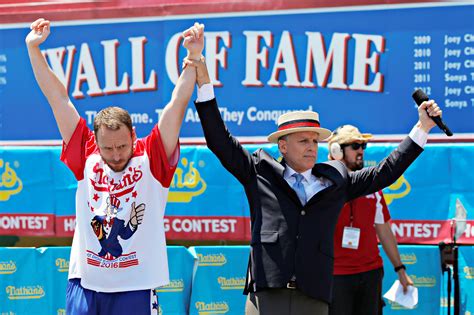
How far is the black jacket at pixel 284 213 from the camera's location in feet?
11.8

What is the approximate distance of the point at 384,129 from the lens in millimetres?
6340

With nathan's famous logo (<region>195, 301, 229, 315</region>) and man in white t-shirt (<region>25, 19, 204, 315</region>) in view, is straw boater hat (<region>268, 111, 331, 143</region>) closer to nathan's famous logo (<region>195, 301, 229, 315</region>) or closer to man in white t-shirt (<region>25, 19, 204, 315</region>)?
man in white t-shirt (<region>25, 19, 204, 315</region>)

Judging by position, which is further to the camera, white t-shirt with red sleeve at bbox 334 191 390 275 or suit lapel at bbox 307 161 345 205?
white t-shirt with red sleeve at bbox 334 191 390 275

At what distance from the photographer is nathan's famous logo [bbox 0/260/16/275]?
6027 mm

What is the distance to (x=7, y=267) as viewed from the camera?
6.04 metres

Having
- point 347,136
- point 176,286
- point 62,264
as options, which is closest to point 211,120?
point 347,136

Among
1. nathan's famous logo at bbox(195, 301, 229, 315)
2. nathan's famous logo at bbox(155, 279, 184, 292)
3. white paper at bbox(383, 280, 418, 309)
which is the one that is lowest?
nathan's famous logo at bbox(195, 301, 229, 315)

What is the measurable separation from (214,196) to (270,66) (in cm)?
139

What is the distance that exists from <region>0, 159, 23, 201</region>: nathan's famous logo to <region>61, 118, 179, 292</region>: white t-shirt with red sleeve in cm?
293

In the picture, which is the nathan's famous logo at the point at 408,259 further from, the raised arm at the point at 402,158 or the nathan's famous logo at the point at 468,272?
the raised arm at the point at 402,158

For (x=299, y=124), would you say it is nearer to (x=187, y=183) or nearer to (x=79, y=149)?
(x=79, y=149)

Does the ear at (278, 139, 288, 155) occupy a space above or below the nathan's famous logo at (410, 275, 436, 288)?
above

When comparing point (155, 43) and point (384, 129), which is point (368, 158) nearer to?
point (384, 129)

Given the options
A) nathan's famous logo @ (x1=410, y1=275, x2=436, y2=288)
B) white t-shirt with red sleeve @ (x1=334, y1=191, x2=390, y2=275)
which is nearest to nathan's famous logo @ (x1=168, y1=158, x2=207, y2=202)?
white t-shirt with red sleeve @ (x1=334, y1=191, x2=390, y2=275)
